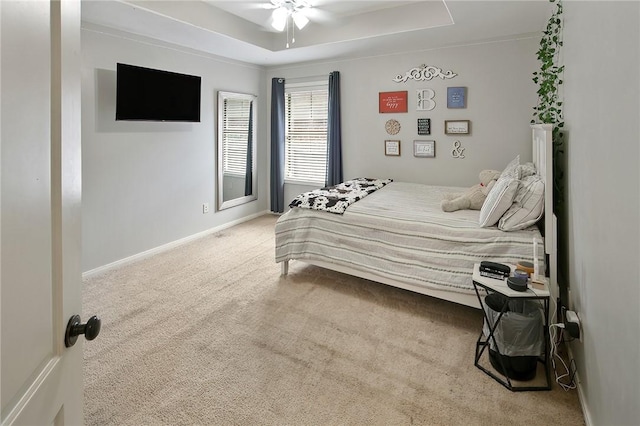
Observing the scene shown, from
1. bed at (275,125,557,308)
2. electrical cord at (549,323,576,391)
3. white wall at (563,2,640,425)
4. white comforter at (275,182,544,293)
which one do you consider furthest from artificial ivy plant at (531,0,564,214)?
electrical cord at (549,323,576,391)

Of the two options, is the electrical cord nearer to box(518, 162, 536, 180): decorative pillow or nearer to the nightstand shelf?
the nightstand shelf

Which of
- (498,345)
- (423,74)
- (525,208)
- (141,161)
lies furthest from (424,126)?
(141,161)

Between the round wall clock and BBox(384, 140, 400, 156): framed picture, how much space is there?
13 cm

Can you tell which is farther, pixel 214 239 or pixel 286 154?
pixel 286 154

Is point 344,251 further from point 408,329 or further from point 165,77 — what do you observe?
point 165,77

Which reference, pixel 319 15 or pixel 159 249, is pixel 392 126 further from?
pixel 159 249

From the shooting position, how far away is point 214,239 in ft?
15.5

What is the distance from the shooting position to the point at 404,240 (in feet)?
9.34

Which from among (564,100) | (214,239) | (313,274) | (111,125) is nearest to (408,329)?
(313,274)

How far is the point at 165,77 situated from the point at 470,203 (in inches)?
133

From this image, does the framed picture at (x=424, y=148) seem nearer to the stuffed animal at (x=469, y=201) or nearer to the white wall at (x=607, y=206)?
the stuffed animal at (x=469, y=201)

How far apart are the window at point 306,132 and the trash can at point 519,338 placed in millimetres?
3810

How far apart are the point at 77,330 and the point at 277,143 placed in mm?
5104

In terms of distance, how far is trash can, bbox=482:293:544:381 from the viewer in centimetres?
199
